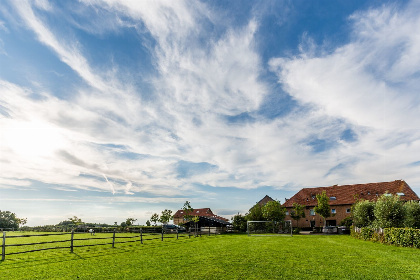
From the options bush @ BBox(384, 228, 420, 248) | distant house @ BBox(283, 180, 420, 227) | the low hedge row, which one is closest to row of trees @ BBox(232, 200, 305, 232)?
distant house @ BBox(283, 180, 420, 227)

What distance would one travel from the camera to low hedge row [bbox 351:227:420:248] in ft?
67.0

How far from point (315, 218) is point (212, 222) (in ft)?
75.0

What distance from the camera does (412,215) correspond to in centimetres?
2731

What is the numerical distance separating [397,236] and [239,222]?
32.0m

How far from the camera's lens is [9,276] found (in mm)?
9953

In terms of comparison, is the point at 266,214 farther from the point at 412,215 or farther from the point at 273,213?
the point at 412,215

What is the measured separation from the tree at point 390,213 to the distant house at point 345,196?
25.2 metres

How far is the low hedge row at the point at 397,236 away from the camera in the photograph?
67.0 feet

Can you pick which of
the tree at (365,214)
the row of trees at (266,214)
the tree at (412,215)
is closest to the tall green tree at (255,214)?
the row of trees at (266,214)

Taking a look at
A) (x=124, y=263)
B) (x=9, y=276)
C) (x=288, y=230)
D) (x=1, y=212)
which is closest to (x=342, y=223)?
(x=288, y=230)

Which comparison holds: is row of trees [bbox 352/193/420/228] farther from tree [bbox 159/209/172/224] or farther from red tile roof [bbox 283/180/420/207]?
tree [bbox 159/209/172/224]

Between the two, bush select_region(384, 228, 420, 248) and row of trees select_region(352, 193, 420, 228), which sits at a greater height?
row of trees select_region(352, 193, 420, 228)

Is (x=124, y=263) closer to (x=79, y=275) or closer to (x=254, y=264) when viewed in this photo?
(x=79, y=275)

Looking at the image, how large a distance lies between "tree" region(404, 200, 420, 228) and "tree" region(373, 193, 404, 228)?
430mm
